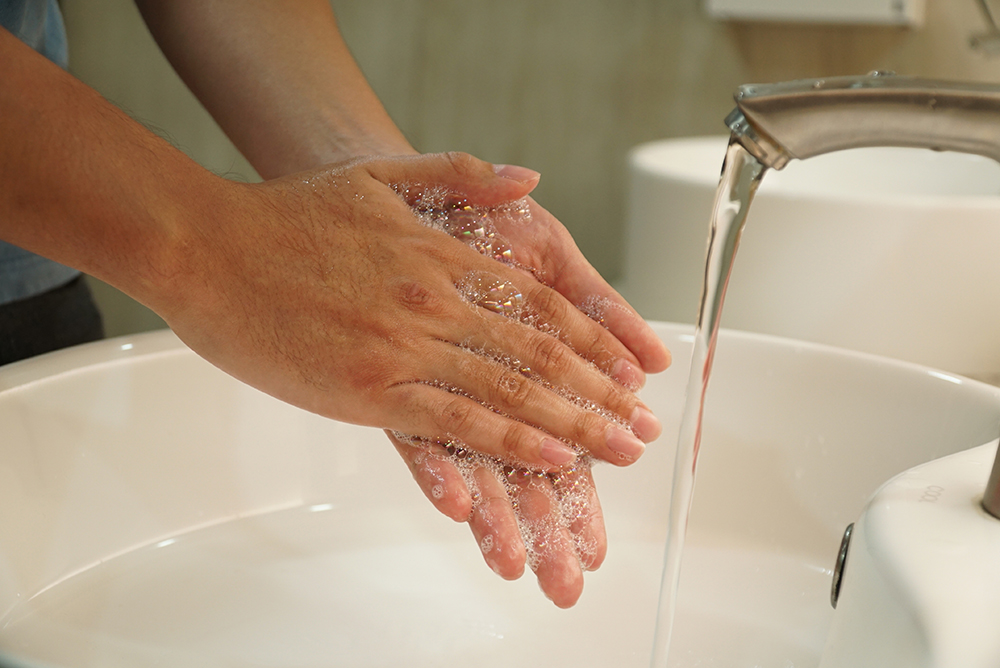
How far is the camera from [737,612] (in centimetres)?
52

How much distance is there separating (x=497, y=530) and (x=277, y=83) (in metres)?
0.35

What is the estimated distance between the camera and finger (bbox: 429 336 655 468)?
48 centimetres

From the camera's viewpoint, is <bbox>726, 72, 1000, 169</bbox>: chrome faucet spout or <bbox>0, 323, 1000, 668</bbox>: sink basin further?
<bbox>0, 323, 1000, 668</bbox>: sink basin

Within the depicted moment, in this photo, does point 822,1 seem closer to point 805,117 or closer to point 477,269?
point 477,269

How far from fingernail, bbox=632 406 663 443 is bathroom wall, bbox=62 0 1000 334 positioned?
3.30ft

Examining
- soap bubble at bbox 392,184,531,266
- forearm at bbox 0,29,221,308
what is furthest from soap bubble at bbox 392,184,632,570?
forearm at bbox 0,29,221,308

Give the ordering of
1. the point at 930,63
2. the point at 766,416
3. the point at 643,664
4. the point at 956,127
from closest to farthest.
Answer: the point at 956,127
the point at 643,664
the point at 766,416
the point at 930,63

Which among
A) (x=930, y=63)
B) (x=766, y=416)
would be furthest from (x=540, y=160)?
(x=766, y=416)

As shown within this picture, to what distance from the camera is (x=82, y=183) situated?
1.28 ft

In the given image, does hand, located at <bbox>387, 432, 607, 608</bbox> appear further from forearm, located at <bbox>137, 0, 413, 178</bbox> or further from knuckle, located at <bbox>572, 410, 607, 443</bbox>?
forearm, located at <bbox>137, 0, 413, 178</bbox>

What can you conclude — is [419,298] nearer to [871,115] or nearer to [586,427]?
[586,427]

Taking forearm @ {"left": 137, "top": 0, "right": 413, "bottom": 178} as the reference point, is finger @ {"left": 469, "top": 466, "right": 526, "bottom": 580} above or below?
below

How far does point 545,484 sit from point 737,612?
0.45ft

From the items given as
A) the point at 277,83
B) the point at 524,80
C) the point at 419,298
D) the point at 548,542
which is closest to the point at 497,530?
the point at 548,542
